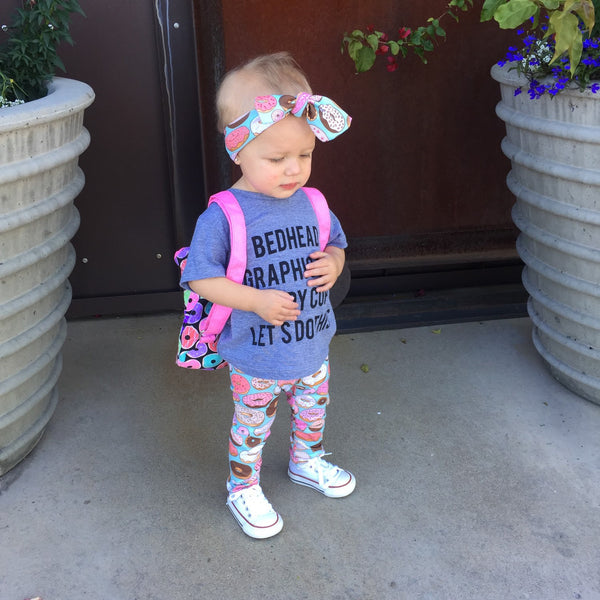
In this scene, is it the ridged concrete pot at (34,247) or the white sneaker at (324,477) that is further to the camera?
the white sneaker at (324,477)

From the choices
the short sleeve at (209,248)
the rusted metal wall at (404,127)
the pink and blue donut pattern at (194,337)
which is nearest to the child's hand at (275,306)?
the short sleeve at (209,248)

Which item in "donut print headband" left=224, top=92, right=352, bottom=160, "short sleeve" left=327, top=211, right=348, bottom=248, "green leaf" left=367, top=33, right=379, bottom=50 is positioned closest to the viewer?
"donut print headband" left=224, top=92, right=352, bottom=160

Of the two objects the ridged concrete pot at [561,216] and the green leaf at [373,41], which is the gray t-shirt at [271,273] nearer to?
the ridged concrete pot at [561,216]

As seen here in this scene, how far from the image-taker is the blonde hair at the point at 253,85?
174 centimetres

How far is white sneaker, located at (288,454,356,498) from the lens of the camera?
6.91ft

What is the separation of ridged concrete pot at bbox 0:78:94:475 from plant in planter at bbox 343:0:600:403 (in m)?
1.13

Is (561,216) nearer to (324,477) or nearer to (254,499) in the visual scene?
(324,477)

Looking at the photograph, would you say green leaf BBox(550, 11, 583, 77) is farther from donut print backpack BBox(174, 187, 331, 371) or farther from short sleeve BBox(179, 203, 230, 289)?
short sleeve BBox(179, 203, 230, 289)

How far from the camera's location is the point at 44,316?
2.09m

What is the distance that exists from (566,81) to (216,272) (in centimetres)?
108

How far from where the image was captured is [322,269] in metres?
1.81

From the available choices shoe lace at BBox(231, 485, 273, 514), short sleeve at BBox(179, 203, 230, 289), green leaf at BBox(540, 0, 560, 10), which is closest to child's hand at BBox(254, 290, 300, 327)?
short sleeve at BBox(179, 203, 230, 289)

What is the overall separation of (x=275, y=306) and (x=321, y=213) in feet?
0.89

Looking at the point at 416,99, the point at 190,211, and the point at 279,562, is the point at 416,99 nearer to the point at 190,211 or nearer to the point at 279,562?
the point at 190,211
